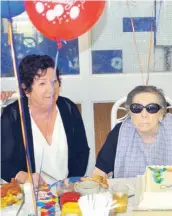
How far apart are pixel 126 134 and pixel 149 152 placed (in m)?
0.13

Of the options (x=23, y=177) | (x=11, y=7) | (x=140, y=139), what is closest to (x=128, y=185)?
(x=140, y=139)

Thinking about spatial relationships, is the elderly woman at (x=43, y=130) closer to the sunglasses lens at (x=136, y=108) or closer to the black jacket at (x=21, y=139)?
the black jacket at (x=21, y=139)

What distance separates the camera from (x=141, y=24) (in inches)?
107

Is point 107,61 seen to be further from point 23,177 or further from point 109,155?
point 23,177

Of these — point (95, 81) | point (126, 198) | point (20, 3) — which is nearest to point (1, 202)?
point (126, 198)

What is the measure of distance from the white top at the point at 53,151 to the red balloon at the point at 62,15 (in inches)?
22.5

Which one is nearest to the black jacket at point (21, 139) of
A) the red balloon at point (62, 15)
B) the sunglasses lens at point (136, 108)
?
the sunglasses lens at point (136, 108)

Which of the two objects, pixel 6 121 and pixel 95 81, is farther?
pixel 95 81

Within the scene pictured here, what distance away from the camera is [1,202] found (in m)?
1.46

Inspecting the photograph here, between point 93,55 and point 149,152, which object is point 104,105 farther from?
point 149,152

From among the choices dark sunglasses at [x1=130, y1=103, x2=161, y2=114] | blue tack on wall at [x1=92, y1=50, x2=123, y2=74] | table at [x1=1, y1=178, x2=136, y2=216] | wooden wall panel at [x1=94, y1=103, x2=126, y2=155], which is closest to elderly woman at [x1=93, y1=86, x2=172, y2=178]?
dark sunglasses at [x1=130, y1=103, x2=161, y2=114]

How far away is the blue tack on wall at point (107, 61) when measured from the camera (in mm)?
2775

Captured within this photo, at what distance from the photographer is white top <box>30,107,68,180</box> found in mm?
2020

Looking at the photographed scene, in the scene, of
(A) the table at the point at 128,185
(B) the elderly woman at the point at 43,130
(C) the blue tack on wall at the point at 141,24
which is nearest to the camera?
(A) the table at the point at 128,185
